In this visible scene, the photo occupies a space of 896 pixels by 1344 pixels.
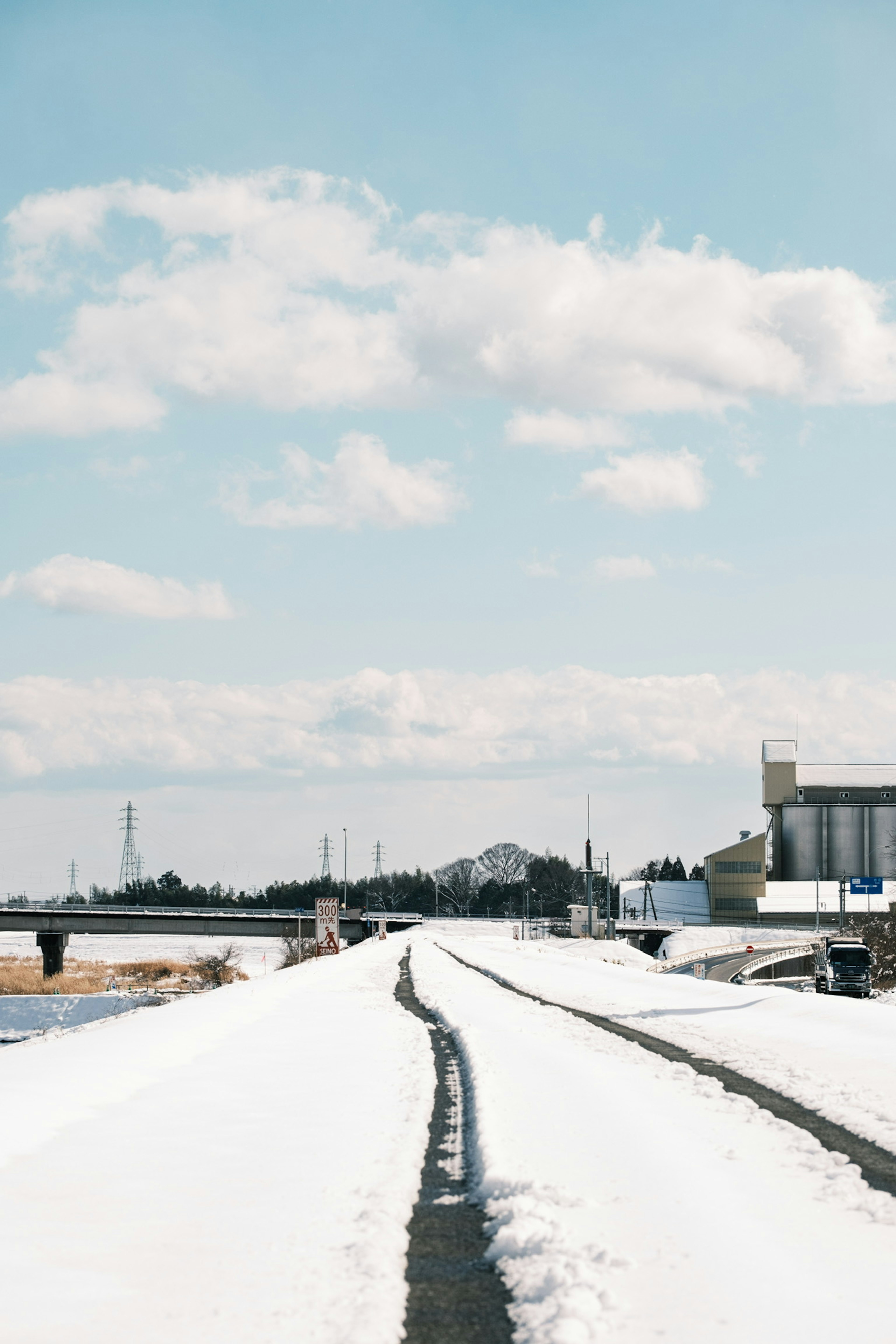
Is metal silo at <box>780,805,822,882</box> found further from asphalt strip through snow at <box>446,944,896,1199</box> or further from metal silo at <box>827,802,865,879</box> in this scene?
asphalt strip through snow at <box>446,944,896,1199</box>

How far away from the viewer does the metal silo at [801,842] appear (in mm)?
138625

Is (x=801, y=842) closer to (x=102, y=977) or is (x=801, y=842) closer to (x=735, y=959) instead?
(x=735, y=959)

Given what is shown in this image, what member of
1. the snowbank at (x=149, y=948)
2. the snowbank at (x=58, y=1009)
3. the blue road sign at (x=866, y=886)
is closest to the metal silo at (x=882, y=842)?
the blue road sign at (x=866, y=886)

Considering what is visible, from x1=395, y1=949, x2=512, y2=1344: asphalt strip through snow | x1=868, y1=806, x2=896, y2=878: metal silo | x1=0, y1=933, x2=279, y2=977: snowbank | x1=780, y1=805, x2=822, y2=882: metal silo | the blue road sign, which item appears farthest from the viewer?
x1=780, y1=805, x2=822, y2=882: metal silo

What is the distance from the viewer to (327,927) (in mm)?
70062

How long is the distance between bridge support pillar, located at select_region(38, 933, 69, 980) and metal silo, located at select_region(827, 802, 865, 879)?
9385 cm

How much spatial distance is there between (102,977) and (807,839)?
8784cm

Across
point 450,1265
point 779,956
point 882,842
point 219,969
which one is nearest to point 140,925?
point 219,969

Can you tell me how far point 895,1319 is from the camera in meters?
5.12

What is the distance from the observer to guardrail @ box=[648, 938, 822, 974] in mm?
84750

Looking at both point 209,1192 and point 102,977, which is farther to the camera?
point 102,977

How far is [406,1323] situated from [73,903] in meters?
152

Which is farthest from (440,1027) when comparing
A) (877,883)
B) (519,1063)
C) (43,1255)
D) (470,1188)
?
(877,883)

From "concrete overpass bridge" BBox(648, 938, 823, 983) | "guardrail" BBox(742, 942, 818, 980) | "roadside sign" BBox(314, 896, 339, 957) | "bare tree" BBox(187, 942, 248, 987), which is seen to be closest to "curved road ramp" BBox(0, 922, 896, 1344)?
"roadside sign" BBox(314, 896, 339, 957)
